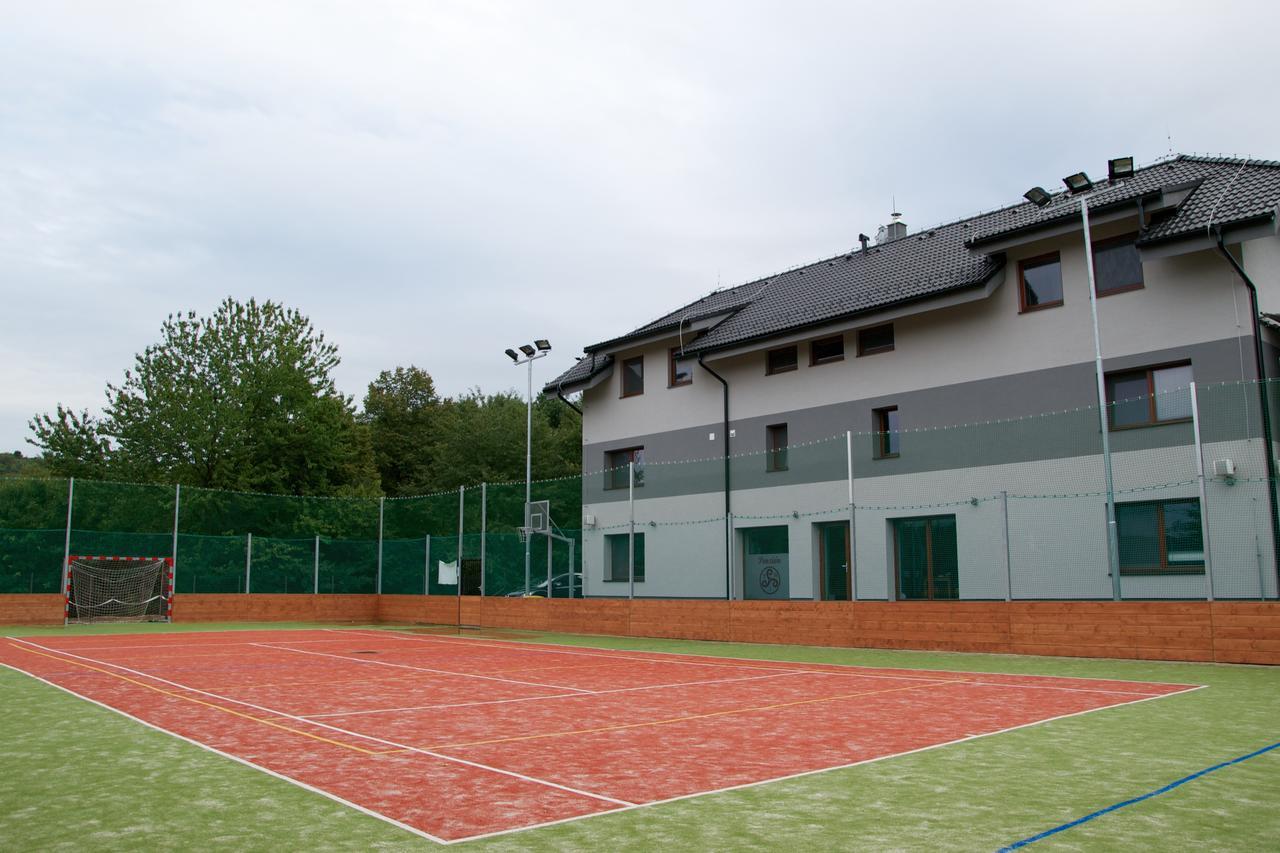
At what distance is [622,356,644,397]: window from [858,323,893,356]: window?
7295 millimetres

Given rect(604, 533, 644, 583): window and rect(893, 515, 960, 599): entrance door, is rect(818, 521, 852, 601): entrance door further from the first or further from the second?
rect(604, 533, 644, 583): window

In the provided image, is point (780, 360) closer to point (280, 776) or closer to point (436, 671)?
point (436, 671)

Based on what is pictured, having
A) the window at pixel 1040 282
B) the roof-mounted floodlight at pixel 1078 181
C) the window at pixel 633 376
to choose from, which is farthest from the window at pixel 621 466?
the roof-mounted floodlight at pixel 1078 181

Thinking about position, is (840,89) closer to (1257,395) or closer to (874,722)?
(1257,395)

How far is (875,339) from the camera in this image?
827 inches

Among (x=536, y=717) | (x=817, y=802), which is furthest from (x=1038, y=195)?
(x=817, y=802)

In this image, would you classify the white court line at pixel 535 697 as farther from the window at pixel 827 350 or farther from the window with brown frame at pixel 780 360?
the window with brown frame at pixel 780 360

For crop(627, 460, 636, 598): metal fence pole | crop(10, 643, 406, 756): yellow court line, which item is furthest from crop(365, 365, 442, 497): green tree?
crop(10, 643, 406, 756): yellow court line

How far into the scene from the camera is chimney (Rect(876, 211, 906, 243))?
2697 cm

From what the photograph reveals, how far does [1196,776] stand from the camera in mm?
5188

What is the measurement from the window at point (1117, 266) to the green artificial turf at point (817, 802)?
451 inches

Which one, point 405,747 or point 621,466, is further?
point 621,466

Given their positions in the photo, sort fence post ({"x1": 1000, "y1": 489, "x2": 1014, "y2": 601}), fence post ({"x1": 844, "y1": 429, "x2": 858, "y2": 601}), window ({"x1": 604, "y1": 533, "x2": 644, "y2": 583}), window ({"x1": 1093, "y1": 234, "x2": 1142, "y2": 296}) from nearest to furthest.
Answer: fence post ({"x1": 1000, "y1": 489, "x2": 1014, "y2": 601}), fence post ({"x1": 844, "y1": 429, "x2": 858, "y2": 601}), window ({"x1": 1093, "y1": 234, "x2": 1142, "y2": 296}), window ({"x1": 604, "y1": 533, "x2": 644, "y2": 583})

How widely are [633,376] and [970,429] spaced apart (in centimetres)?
1226
